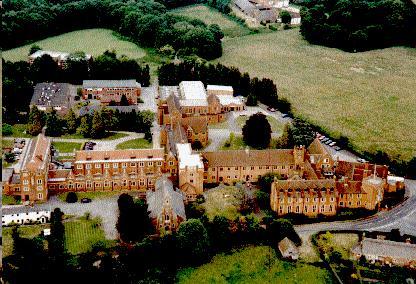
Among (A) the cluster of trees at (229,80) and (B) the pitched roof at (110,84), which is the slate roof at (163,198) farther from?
(A) the cluster of trees at (229,80)

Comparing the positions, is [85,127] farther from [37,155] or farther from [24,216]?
[24,216]

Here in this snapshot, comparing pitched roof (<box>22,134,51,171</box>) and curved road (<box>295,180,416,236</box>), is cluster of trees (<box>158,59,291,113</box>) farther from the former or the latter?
pitched roof (<box>22,134,51,171</box>)

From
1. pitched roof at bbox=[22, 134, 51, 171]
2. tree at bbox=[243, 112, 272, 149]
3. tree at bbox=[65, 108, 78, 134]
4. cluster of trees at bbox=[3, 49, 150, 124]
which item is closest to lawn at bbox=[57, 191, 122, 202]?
pitched roof at bbox=[22, 134, 51, 171]

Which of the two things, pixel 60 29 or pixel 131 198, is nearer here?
pixel 131 198

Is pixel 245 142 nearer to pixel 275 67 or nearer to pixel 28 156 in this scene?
pixel 28 156

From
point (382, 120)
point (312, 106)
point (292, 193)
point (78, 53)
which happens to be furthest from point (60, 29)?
point (292, 193)

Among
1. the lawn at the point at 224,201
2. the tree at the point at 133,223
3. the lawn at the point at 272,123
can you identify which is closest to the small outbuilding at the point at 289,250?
the lawn at the point at 224,201
